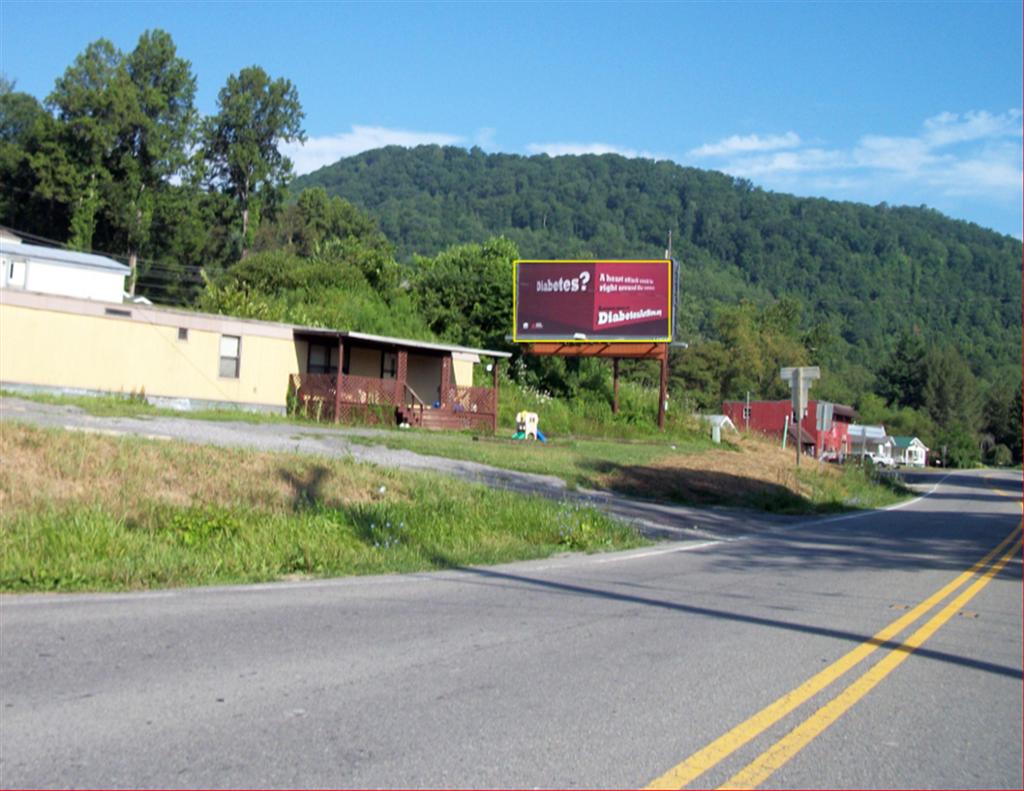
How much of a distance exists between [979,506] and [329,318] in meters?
25.3

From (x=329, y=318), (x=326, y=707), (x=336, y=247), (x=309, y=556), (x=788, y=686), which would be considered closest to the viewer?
(x=326, y=707)

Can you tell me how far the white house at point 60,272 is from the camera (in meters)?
43.7

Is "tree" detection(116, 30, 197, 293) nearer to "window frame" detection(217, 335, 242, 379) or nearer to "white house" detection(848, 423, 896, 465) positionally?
"window frame" detection(217, 335, 242, 379)

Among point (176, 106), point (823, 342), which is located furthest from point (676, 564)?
point (823, 342)

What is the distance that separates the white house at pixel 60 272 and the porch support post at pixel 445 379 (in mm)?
14620

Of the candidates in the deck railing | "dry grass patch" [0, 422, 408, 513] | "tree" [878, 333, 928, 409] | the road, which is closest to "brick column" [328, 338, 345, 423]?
the deck railing

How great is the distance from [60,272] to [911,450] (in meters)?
95.5

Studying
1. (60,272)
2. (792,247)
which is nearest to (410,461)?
(60,272)

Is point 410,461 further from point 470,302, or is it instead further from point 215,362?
point 470,302

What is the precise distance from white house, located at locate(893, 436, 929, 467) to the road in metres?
112

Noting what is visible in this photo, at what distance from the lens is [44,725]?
583 cm

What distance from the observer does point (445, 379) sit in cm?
3909

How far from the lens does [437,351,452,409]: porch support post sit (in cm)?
3859

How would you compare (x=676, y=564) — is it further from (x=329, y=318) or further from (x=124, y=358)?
(x=329, y=318)
